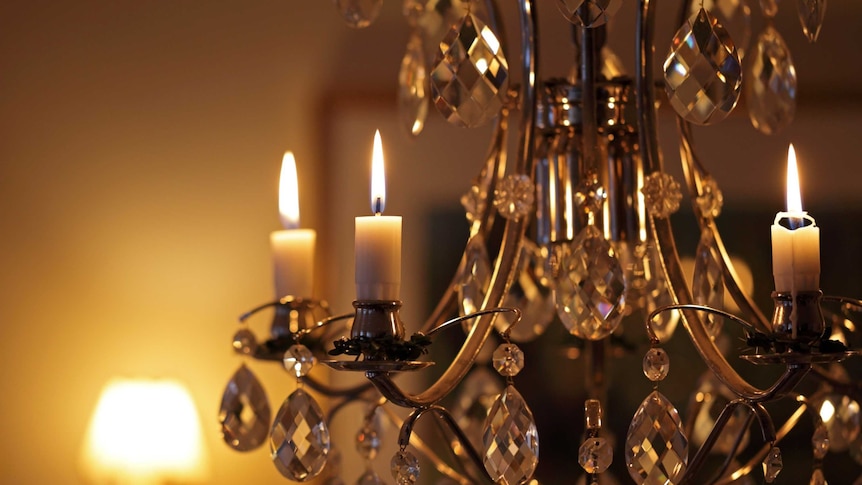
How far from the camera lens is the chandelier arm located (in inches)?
27.2

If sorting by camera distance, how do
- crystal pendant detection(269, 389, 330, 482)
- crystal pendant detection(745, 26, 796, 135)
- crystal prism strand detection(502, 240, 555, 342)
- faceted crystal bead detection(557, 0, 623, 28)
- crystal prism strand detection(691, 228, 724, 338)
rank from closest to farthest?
faceted crystal bead detection(557, 0, 623, 28) < crystal pendant detection(269, 389, 330, 482) < crystal prism strand detection(691, 228, 724, 338) < crystal pendant detection(745, 26, 796, 135) < crystal prism strand detection(502, 240, 555, 342)

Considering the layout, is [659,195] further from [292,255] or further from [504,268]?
[292,255]

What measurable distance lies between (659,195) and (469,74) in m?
0.20

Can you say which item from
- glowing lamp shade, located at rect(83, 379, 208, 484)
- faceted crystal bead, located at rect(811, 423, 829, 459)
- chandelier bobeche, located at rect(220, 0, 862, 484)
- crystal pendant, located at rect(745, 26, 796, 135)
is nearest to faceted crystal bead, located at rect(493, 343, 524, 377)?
chandelier bobeche, located at rect(220, 0, 862, 484)

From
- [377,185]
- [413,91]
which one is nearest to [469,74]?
[377,185]

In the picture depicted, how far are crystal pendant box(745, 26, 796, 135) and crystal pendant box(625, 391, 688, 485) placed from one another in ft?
1.21

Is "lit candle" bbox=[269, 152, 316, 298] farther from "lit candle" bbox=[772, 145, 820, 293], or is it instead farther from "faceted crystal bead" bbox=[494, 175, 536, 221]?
"lit candle" bbox=[772, 145, 820, 293]

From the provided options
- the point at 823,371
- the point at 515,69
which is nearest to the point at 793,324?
the point at 823,371

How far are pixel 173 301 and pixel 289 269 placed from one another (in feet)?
2.04

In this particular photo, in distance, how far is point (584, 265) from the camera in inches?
30.4

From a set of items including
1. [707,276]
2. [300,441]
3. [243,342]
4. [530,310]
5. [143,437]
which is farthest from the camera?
[143,437]

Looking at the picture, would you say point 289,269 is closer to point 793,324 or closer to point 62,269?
point 793,324

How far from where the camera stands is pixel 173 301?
1574 mm

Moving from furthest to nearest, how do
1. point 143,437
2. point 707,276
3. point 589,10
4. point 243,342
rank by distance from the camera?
point 143,437
point 243,342
point 707,276
point 589,10
